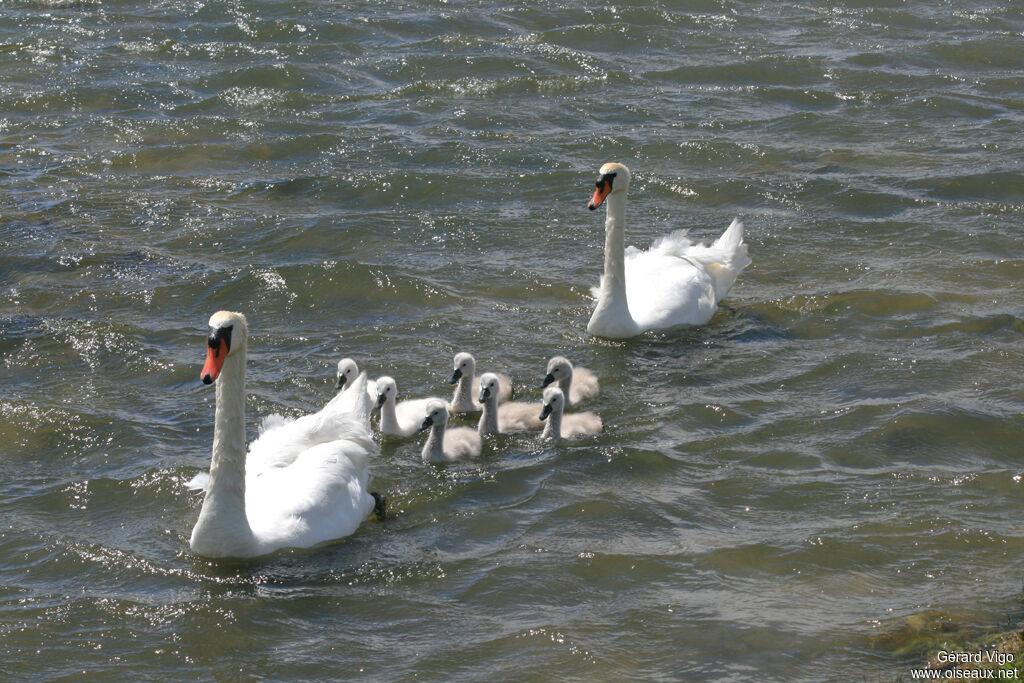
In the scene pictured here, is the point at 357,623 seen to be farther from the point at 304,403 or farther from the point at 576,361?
the point at 576,361

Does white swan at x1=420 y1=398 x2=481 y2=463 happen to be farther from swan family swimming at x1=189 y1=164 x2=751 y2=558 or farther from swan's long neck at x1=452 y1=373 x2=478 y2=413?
swan's long neck at x1=452 y1=373 x2=478 y2=413

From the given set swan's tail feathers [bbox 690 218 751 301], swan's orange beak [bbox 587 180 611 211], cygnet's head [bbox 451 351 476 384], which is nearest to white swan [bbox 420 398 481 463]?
cygnet's head [bbox 451 351 476 384]

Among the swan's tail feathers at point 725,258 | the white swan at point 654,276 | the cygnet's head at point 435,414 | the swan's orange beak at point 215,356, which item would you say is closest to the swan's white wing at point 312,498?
the cygnet's head at point 435,414

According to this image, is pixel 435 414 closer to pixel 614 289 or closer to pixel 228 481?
pixel 228 481

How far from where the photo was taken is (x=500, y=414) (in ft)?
31.7

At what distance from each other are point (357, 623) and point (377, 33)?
13932 millimetres

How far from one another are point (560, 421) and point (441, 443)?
84cm

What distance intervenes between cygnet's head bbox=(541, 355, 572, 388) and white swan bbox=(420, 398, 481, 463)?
0.86m

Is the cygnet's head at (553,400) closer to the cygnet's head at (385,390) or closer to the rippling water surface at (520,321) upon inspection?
the rippling water surface at (520,321)

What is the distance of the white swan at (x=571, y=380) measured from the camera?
963cm

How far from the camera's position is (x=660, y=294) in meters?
11.3

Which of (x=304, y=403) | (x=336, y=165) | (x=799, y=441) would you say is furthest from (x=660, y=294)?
(x=336, y=165)

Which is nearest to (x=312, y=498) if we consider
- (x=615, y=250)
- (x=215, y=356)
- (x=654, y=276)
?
(x=215, y=356)

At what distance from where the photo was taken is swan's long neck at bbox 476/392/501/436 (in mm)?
9367
